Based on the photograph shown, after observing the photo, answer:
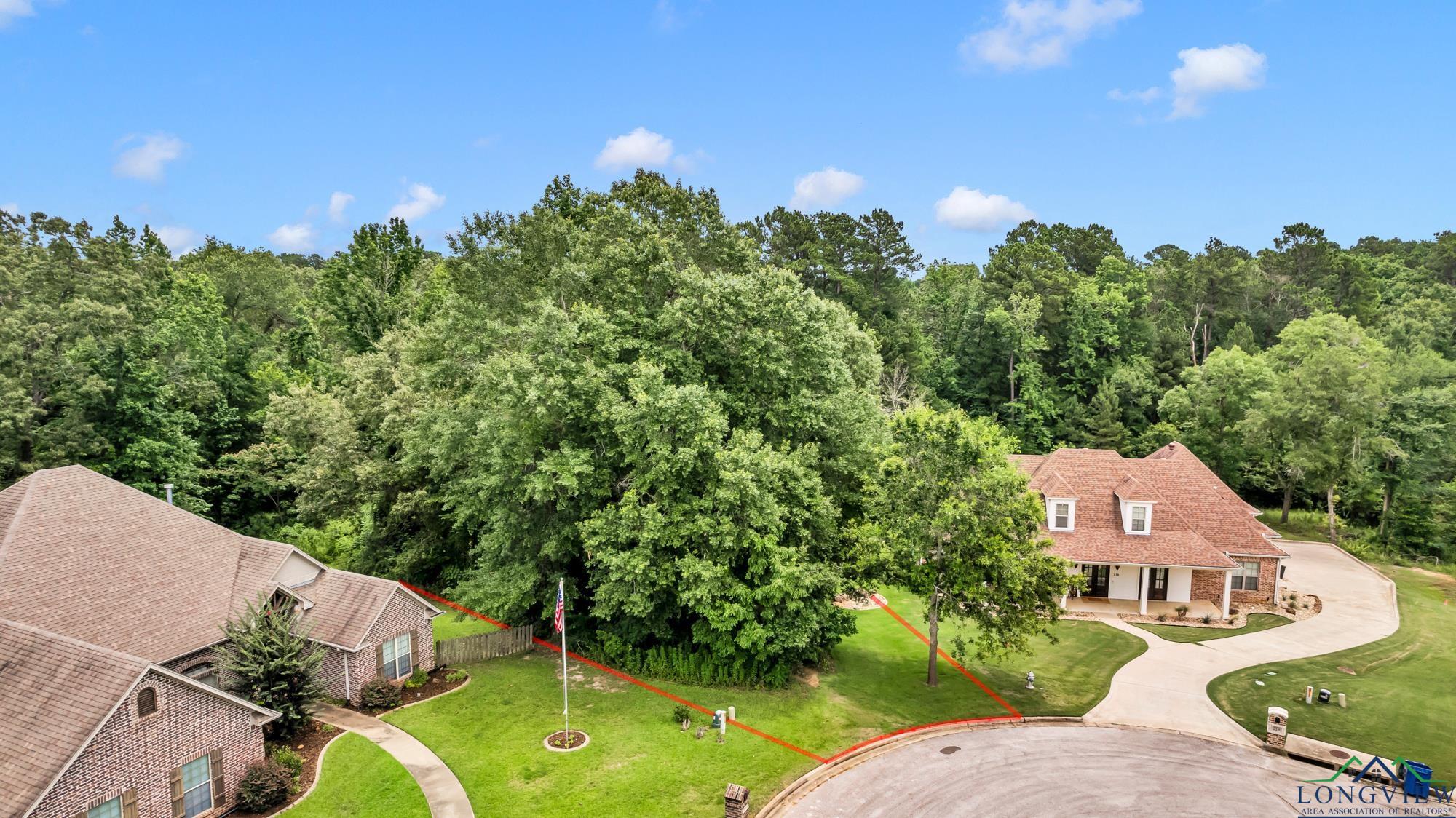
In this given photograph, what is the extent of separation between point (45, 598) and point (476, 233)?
2050 cm

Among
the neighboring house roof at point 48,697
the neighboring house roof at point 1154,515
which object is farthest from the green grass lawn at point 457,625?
the neighboring house roof at point 1154,515

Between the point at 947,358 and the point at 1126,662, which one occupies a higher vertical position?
the point at 947,358

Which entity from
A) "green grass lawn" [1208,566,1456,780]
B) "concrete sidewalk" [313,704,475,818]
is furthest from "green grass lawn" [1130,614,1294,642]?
"concrete sidewalk" [313,704,475,818]

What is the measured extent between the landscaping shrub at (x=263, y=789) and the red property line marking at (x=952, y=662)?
1957cm

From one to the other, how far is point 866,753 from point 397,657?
1535 centimetres

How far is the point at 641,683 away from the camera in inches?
1017

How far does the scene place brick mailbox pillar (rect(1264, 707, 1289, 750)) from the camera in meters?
21.2

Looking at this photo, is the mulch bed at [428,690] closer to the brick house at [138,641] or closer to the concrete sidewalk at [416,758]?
the concrete sidewalk at [416,758]

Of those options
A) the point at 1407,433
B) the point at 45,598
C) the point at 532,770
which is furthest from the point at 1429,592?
the point at 45,598

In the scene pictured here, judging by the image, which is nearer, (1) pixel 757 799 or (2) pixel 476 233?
(1) pixel 757 799

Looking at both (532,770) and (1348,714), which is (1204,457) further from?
(532,770)

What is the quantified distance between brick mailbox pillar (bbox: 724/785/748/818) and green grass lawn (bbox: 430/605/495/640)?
17.3 metres

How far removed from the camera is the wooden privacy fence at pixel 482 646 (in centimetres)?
2700

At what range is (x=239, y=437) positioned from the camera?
49094mm
